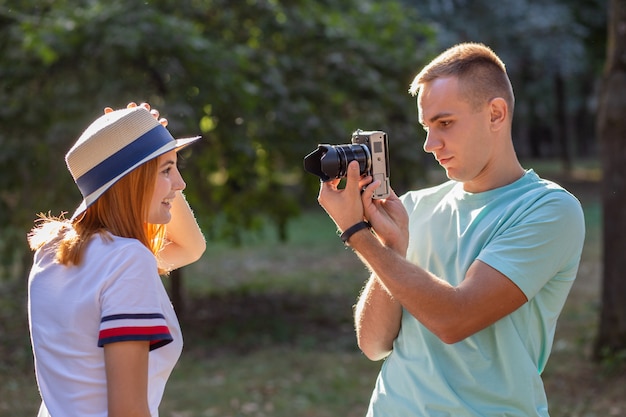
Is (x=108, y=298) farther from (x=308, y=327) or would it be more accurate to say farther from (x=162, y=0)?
(x=308, y=327)

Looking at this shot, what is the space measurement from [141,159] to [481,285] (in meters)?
0.92

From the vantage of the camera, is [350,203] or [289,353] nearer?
[350,203]

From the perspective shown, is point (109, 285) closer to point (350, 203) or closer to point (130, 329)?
point (130, 329)

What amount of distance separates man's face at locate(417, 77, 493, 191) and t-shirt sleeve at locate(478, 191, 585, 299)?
195 millimetres

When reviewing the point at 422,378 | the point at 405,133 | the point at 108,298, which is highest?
the point at 108,298

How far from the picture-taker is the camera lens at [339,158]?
90.0 inches

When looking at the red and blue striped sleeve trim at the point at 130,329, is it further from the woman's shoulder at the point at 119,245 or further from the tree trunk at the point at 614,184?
the tree trunk at the point at 614,184

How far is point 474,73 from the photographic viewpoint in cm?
236

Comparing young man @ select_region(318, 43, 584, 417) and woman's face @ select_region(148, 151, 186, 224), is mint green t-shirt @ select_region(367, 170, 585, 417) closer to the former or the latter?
young man @ select_region(318, 43, 584, 417)

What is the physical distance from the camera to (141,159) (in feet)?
6.66

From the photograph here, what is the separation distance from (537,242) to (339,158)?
565 millimetres

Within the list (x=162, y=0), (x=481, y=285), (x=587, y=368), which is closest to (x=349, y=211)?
(x=481, y=285)

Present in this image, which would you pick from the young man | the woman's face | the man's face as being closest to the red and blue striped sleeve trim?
the woman's face

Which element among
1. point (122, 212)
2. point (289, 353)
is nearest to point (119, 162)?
point (122, 212)
